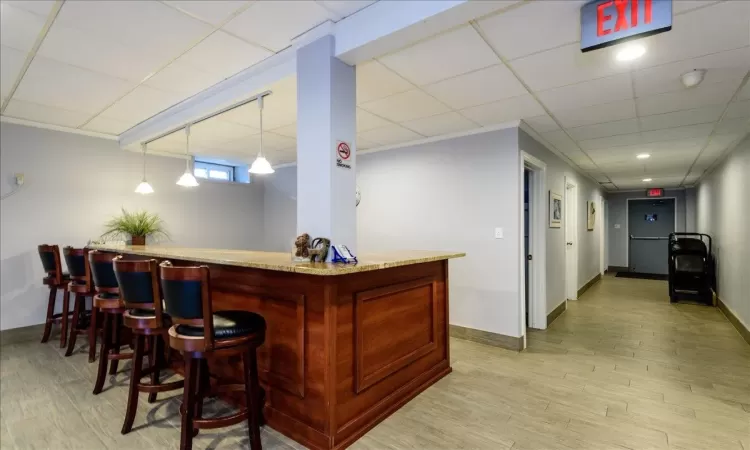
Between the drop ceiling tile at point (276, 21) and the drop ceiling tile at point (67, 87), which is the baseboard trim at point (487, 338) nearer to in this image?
the drop ceiling tile at point (276, 21)

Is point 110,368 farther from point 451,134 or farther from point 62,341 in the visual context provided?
point 451,134

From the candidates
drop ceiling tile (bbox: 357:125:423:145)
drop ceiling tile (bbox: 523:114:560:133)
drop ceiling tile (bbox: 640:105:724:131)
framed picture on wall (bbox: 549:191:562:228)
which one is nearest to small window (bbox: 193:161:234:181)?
drop ceiling tile (bbox: 357:125:423:145)

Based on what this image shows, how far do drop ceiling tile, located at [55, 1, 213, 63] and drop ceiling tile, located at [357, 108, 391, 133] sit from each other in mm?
1642

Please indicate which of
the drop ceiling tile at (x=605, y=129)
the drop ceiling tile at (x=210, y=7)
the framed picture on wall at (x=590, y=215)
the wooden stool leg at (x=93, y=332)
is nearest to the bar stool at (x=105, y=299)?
the wooden stool leg at (x=93, y=332)

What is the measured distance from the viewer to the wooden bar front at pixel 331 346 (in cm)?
209

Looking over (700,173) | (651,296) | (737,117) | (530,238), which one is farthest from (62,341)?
(700,173)

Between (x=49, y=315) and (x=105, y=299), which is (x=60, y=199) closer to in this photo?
(x=49, y=315)

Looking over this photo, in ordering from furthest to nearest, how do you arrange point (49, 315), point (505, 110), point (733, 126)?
point (49, 315), point (733, 126), point (505, 110)

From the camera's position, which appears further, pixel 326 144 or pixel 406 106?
pixel 406 106

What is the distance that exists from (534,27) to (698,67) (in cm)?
143

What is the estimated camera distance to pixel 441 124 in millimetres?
4031

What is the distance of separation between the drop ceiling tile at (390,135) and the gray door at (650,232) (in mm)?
9771

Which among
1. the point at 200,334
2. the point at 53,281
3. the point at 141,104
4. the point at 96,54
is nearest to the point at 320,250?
the point at 200,334

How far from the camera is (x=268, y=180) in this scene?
685 cm
